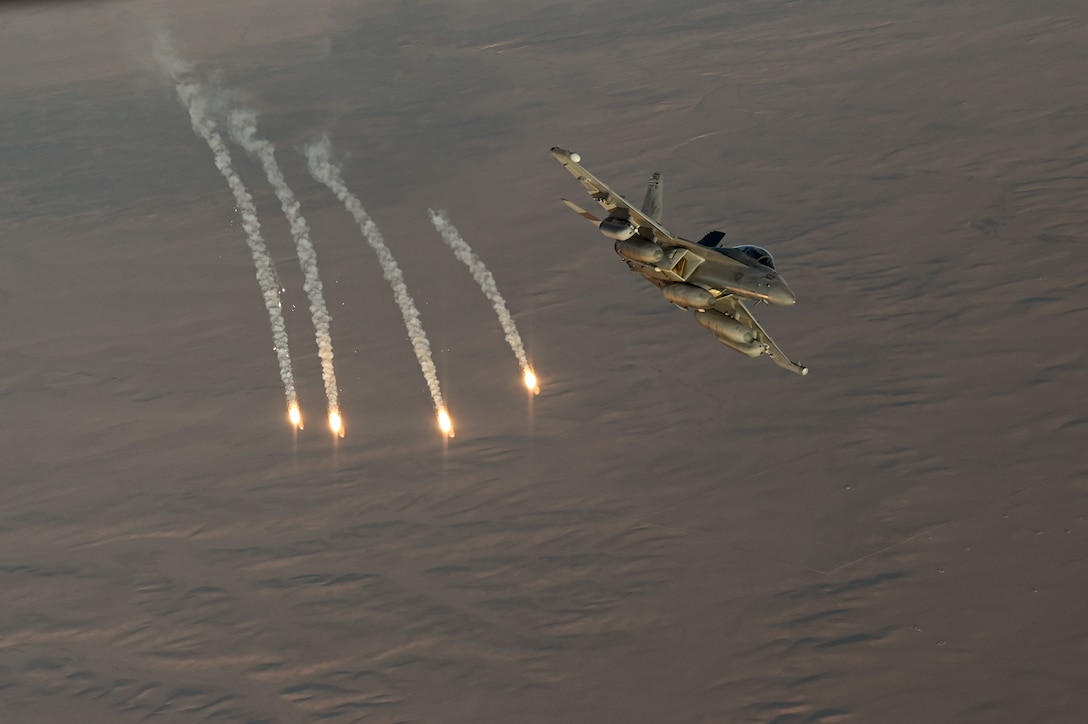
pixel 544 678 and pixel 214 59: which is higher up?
pixel 214 59

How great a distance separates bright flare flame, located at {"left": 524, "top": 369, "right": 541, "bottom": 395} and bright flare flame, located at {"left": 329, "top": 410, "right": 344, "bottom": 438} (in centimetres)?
934

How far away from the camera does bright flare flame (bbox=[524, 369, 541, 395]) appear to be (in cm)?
6660

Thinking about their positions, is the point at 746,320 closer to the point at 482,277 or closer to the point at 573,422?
the point at 573,422

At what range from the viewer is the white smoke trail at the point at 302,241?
6919 cm

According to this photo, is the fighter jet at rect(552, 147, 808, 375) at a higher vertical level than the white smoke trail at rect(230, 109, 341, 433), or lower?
lower

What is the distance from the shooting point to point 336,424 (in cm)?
6675

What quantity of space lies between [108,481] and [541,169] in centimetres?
3863

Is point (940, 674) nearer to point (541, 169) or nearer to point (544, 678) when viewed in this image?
point (544, 678)

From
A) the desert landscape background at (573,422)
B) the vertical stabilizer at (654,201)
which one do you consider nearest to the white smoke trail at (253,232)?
the desert landscape background at (573,422)

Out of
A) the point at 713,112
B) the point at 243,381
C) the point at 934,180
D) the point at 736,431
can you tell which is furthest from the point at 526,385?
the point at 713,112

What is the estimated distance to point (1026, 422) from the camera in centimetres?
6066

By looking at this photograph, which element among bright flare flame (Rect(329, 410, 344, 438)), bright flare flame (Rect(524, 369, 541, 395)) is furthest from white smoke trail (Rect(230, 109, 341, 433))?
bright flare flame (Rect(524, 369, 541, 395))

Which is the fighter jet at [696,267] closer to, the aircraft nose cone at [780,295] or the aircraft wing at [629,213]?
the aircraft wing at [629,213]

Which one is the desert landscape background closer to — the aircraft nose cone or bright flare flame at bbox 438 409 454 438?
bright flare flame at bbox 438 409 454 438
